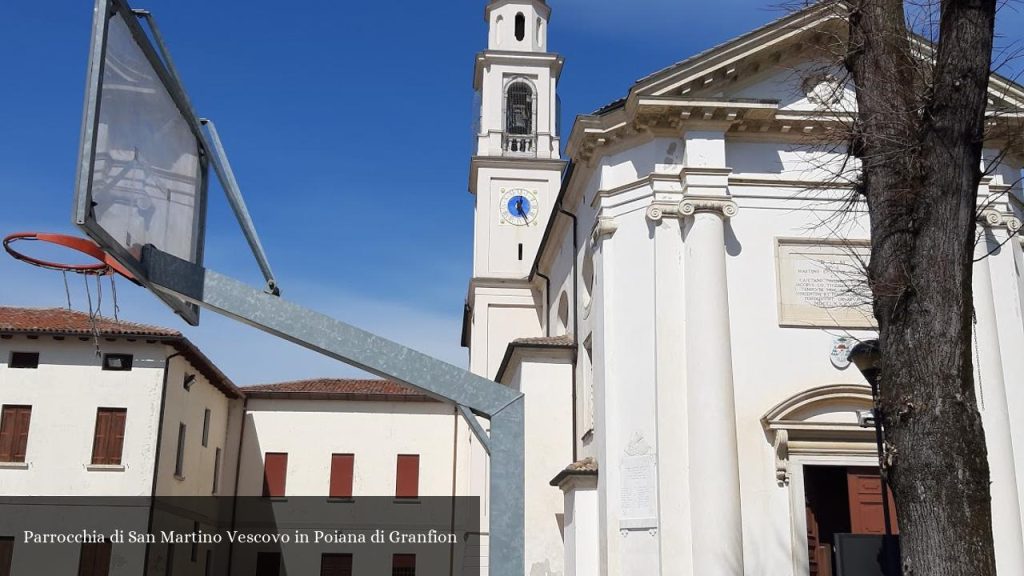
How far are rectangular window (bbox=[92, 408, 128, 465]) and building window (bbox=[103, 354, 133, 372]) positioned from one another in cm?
108

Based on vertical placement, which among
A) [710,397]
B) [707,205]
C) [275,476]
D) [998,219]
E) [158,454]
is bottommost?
[275,476]

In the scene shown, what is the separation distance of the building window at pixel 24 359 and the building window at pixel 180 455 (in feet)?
13.4

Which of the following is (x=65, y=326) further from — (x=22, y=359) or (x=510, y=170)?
(x=510, y=170)

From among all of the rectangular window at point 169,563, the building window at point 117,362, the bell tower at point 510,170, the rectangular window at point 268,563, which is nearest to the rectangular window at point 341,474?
the rectangular window at point 268,563

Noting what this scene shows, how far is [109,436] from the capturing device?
25.6 meters

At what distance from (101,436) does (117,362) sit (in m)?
1.96

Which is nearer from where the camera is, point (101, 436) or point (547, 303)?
point (547, 303)

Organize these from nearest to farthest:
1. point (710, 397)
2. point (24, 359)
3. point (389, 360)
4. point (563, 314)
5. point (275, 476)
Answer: point (389, 360) < point (710, 397) < point (563, 314) < point (24, 359) < point (275, 476)

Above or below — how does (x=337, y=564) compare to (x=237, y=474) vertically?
below

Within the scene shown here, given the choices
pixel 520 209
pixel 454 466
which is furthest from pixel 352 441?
pixel 520 209

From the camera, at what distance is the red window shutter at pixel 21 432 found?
25391 millimetres

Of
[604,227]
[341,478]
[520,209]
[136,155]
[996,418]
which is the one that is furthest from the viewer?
[341,478]

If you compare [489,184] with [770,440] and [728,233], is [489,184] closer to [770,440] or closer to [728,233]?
[728,233]

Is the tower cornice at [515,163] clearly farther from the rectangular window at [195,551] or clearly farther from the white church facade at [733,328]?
the rectangular window at [195,551]
